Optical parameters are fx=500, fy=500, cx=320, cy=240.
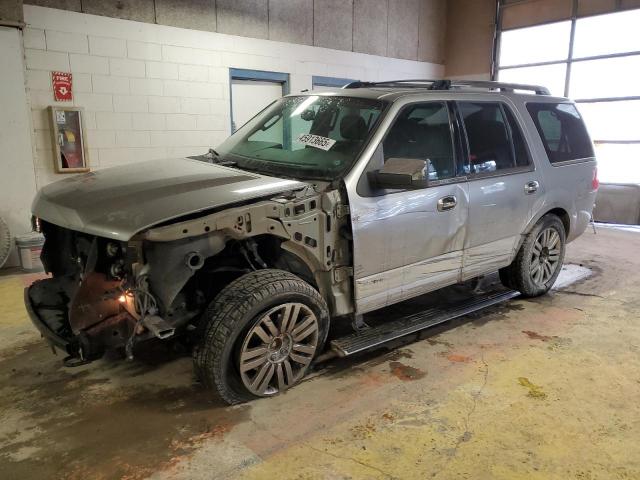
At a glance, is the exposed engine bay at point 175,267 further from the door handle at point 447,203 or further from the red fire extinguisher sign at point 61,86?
the red fire extinguisher sign at point 61,86

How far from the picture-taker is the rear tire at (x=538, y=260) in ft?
14.5

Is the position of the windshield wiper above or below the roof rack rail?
below

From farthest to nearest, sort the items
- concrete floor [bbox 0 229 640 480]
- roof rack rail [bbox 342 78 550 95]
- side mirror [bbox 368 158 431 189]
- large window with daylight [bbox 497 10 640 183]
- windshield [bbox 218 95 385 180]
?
large window with daylight [bbox 497 10 640 183] → roof rack rail [bbox 342 78 550 95] → windshield [bbox 218 95 385 180] → side mirror [bbox 368 158 431 189] → concrete floor [bbox 0 229 640 480]

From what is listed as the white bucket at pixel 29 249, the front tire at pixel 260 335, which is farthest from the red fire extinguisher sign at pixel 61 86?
the front tire at pixel 260 335

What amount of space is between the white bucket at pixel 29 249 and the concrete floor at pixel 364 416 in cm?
187

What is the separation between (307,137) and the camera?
344 cm

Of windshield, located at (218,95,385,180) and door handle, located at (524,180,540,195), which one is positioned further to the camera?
door handle, located at (524,180,540,195)

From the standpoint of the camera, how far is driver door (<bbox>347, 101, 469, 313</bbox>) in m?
3.10

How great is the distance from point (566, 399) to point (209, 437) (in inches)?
82.0

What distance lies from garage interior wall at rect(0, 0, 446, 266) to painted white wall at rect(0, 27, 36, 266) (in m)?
0.01

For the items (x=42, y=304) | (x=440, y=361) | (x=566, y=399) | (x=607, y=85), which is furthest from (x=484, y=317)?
(x=607, y=85)

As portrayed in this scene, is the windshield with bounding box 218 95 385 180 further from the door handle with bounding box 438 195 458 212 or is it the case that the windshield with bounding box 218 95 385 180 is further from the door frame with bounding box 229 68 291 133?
the door frame with bounding box 229 68 291 133

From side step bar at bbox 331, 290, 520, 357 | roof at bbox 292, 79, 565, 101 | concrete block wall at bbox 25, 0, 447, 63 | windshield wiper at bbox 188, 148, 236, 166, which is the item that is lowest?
side step bar at bbox 331, 290, 520, 357

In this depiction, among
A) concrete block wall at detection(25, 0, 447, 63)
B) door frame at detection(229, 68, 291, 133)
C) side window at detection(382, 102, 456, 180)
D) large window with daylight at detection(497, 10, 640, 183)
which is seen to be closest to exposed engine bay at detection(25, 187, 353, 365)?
side window at detection(382, 102, 456, 180)
